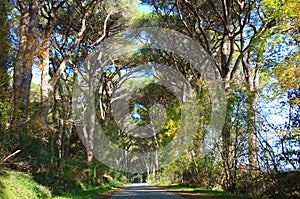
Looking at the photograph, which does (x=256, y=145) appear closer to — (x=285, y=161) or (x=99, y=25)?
(x=285, y=161)

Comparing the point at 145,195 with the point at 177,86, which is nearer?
the point at 145,195

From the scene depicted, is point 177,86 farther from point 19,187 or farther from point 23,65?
point 19,187

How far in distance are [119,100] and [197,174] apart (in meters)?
14.9

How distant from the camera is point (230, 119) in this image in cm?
1358

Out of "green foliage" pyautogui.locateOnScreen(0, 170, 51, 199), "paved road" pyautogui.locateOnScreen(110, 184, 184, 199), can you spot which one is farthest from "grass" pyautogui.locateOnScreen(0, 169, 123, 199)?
"paved road" pyautogui.locateOnScreen(110, 184, 184, 199)

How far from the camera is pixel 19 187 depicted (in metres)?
10.3

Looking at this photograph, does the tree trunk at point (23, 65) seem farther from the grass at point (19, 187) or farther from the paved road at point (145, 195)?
the paved road at point (145, 195)

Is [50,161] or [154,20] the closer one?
[50,161]

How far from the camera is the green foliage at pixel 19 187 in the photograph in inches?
368

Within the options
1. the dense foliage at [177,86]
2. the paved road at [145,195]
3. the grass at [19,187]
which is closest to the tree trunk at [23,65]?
the dense foliage at [177,86]

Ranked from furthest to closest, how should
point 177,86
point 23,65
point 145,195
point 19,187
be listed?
1. point 177,86
2. point 145,195
3. point 23,65
4. point 19,187

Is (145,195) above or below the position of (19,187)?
below

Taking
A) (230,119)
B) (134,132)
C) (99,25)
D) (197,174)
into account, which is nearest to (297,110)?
(230,119)

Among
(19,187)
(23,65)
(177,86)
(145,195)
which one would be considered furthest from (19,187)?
(177,86)
